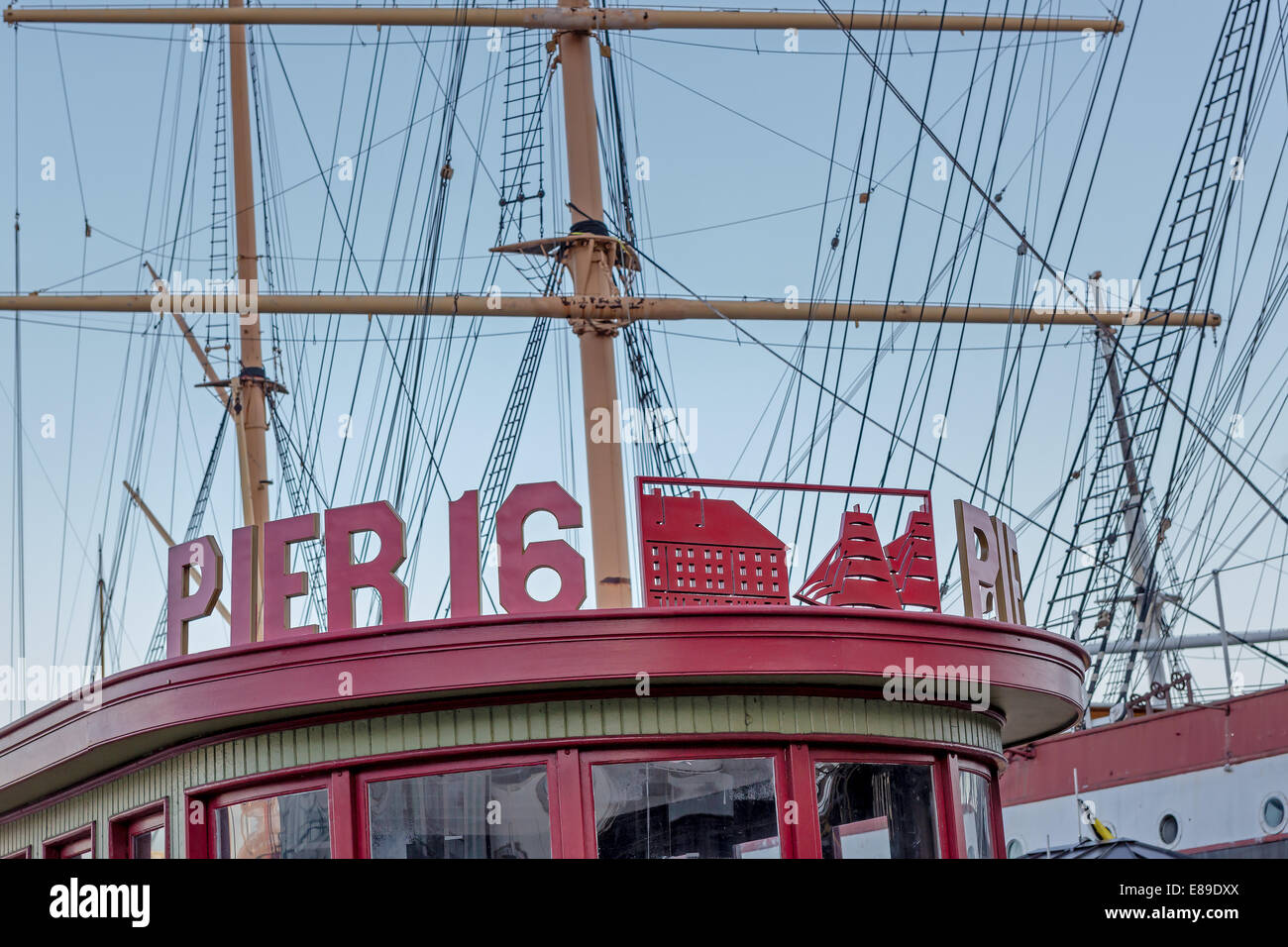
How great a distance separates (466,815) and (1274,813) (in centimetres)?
1637

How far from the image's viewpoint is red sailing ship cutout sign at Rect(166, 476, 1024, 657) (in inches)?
440

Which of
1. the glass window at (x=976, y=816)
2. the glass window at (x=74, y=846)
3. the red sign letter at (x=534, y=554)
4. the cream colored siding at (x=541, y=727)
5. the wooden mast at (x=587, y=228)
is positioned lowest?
the glass window at (x=976, y=816)

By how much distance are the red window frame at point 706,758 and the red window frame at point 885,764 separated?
67 mm

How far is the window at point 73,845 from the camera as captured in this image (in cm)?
1316

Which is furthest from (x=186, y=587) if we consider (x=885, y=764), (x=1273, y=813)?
(x=1273, y=813)

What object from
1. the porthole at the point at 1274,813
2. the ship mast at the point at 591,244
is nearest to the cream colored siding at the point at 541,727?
the ship mast at the point at 591,244

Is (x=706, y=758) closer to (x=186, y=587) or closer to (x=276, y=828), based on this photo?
(x=276, y=828)

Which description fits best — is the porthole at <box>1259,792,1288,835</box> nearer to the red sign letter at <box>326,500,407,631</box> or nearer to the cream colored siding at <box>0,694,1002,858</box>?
the cream colored siding at <box>0,694,1002,858</box>

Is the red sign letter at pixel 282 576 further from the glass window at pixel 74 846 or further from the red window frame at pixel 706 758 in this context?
the glass window at pixel 74 846

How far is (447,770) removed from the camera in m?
11.0

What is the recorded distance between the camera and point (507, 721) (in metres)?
11.1

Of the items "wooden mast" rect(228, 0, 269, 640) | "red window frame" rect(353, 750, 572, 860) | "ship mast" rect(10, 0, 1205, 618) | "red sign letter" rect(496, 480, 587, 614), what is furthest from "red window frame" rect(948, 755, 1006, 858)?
"wooden mast" rect(228, 0, 269, 640)
